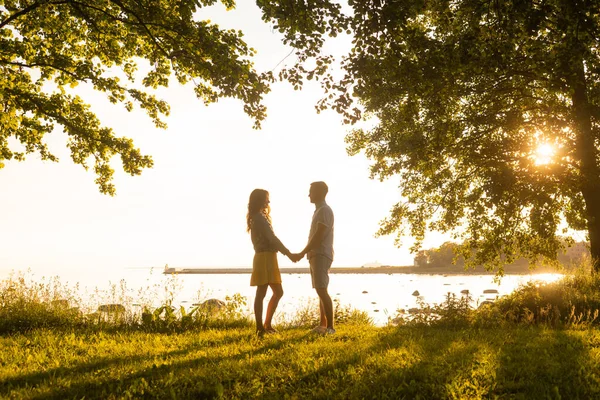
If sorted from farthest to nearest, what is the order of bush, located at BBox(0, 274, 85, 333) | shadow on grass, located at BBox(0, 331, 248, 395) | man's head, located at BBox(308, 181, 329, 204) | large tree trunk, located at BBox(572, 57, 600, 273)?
1. large tree trunk, located at BBox(572, 57, 600, 273)
2. bush, located at BBox(0, 274, 85, 333)
3. man's head, located at BBox(308, 181, 329, 204)
4. shadow on grass, located at BBox(0, 331, 248, 395)

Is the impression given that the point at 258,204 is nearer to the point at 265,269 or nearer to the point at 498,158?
the point at 265,269

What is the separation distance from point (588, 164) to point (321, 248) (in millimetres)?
10300

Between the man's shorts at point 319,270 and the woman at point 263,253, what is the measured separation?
0.49 meters

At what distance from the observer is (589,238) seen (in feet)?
46.8

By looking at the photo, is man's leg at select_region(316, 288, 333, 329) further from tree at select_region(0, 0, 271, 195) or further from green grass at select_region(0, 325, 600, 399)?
tree at select_region(0, 0, 271, 195)

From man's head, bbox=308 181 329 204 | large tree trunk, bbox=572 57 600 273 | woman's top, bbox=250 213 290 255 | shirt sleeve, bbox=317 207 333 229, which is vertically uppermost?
large tree trunk, bbox=572 57 600 273

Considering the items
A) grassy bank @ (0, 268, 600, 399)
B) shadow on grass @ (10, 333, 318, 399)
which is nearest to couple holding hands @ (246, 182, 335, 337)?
grassy bank @ (0, 268, 600, 399)

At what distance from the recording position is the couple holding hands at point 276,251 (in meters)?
6.80

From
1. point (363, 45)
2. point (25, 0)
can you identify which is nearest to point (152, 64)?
point (25, 0)

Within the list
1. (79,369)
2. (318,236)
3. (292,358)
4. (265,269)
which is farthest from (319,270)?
(79,369)

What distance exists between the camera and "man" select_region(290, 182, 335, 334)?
270 inches

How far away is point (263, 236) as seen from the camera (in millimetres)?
6938

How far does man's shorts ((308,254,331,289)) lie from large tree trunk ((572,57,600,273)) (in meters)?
8.55

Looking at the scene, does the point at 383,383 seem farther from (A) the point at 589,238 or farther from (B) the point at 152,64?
(A) the point at 589,238
